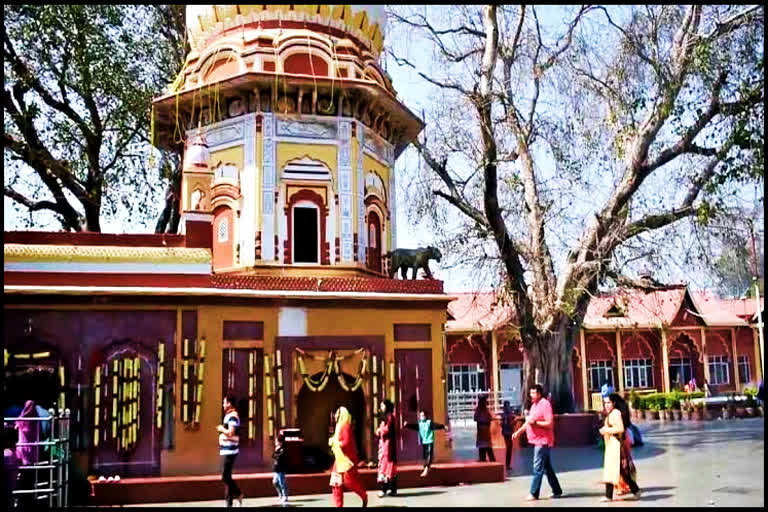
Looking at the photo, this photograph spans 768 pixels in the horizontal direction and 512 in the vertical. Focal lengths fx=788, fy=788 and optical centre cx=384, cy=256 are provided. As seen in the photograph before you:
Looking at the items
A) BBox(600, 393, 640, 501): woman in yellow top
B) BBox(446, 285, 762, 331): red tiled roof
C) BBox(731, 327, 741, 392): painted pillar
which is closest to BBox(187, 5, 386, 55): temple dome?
BBox(600, 393, 640, 501): woman in yellow top

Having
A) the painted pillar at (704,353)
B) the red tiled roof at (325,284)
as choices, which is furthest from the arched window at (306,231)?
the painted pillar at (704,353)

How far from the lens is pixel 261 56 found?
16.5 metres

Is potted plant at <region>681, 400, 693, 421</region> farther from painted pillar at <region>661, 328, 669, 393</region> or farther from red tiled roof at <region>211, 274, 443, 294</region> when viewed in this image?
red tiled roof at <region>211, 274, 443, 294</region>

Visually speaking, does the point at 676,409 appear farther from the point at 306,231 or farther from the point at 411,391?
the point at 306,231

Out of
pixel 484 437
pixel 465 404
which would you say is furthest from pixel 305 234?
pixel 465 404

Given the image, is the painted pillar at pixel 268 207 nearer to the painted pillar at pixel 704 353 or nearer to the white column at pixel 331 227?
the white column at pixel 331 227

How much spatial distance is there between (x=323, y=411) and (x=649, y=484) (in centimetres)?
618

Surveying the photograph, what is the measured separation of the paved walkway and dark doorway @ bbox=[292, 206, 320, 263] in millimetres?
5521

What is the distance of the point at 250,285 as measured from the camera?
1373 centimetres

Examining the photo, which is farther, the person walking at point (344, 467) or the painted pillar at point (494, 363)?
the painted pillar at point (494, 363)

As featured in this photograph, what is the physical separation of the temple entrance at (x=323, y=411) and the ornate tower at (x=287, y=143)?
2479 millimetres

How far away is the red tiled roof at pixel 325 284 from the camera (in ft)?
44.8

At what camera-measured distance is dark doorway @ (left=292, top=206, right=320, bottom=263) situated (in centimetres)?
1611

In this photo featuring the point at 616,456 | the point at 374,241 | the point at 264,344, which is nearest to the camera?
the point at 616,456
